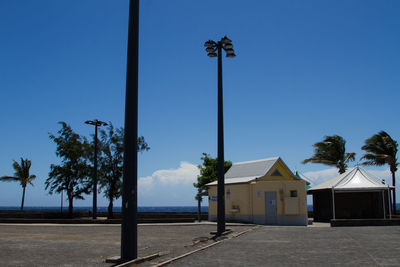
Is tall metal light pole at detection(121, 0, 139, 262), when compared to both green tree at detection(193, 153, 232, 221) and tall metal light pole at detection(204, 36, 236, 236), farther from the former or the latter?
green tree at detection(193, 153, 232, 221)

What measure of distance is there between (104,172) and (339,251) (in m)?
27.9

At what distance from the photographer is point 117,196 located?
37.2 metres

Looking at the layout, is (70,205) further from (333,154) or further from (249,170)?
(333,154)

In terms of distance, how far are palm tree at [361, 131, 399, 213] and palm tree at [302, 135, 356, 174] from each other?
3.85m

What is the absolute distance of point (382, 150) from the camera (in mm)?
37375

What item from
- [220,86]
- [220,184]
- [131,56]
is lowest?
[220,184]

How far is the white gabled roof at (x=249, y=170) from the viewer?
28109 millimetres

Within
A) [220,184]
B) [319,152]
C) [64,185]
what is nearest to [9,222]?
[64,185]

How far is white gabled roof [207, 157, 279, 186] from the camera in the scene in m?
28.1

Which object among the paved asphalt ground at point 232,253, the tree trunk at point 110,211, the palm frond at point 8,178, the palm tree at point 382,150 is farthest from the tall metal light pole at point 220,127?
the palm frond at point 8,178

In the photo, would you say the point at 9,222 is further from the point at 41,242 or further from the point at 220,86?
the point at 220,86

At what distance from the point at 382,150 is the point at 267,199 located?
56.5ft

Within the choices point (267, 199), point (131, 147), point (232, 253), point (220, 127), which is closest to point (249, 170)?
point (267, 199)

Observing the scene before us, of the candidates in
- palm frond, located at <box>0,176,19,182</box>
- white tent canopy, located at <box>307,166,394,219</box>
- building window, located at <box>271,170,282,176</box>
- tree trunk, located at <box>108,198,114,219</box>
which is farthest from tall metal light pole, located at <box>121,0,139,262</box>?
palm frond, located at <box>0,176,19,182</box>
